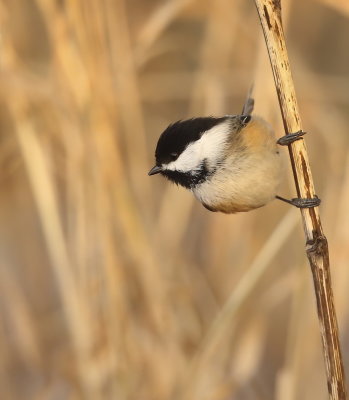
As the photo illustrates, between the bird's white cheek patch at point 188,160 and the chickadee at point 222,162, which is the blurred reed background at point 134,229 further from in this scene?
the bird's white cheek patch at point 188,160

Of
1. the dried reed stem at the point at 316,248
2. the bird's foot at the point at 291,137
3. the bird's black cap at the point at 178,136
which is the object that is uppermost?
the bird's black cap at the point at 178,136

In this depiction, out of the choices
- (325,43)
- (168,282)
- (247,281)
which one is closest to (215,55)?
(168,282)

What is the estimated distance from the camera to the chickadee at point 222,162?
1.23 m

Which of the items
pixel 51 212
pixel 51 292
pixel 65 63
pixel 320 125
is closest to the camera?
pixel 65 63

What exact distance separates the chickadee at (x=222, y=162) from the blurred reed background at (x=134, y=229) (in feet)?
0.34

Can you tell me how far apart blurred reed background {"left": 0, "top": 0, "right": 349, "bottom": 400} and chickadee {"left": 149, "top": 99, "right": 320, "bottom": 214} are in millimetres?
103

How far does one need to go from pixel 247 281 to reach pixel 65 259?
1.65 feet

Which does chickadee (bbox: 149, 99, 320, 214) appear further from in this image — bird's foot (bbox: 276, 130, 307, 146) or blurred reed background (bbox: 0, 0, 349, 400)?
bird's foot (bbox: 276, 130, 307, 146)

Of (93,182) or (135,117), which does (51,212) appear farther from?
(135,117)

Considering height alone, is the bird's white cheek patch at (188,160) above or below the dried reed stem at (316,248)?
above

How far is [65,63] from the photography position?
1479 mm

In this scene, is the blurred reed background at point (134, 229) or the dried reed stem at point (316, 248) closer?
the dried reed stem at point (316, 248)

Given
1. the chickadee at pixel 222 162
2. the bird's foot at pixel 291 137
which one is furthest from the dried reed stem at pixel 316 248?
the chickadee at pixel 222 162

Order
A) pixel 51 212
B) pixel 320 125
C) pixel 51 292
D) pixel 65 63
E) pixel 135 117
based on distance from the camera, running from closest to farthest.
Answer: pixel 65 63
pixel 51 212
pixel 135 117
pixel 320 125
pixel 51 292
